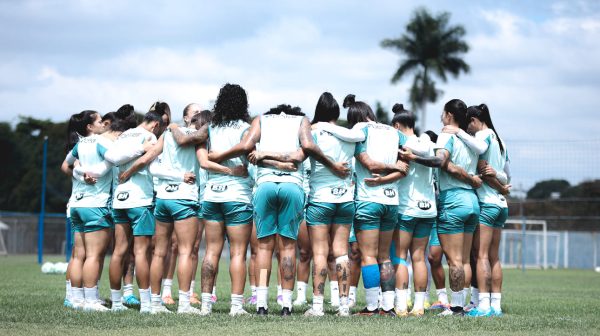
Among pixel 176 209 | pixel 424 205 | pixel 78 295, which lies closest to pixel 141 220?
pixel 176 209

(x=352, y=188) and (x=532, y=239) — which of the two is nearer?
(x=352, y=188)

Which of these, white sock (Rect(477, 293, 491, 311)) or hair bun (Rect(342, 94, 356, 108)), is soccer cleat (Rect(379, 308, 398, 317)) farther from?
hair bun (Rect(342, 94, 356, 108))

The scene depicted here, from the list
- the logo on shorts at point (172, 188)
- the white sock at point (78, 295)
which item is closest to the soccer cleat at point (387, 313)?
the logo on shorts at point (172, 188)

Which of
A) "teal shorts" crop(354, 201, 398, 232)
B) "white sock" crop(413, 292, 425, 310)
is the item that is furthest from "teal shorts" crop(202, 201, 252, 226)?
"white sock" crop(413, 292, 425, 310)

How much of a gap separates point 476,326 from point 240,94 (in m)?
3.50

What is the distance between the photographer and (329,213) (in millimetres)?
9469

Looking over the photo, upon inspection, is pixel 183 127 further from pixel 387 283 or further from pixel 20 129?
pixel 20 129

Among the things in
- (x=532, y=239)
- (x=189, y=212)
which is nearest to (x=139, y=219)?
(x=189, y=212)

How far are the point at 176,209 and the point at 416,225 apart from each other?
9.10ft

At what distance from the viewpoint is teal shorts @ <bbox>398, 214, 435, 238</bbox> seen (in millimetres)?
9977

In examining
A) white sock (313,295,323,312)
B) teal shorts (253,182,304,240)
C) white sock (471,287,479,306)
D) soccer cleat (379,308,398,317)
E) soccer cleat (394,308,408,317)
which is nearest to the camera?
teal shorts (253,182,304,240)

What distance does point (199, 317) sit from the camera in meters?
8.92

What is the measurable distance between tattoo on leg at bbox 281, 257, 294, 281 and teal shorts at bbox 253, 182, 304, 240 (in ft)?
0.91

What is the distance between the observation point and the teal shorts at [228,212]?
9.30 m
